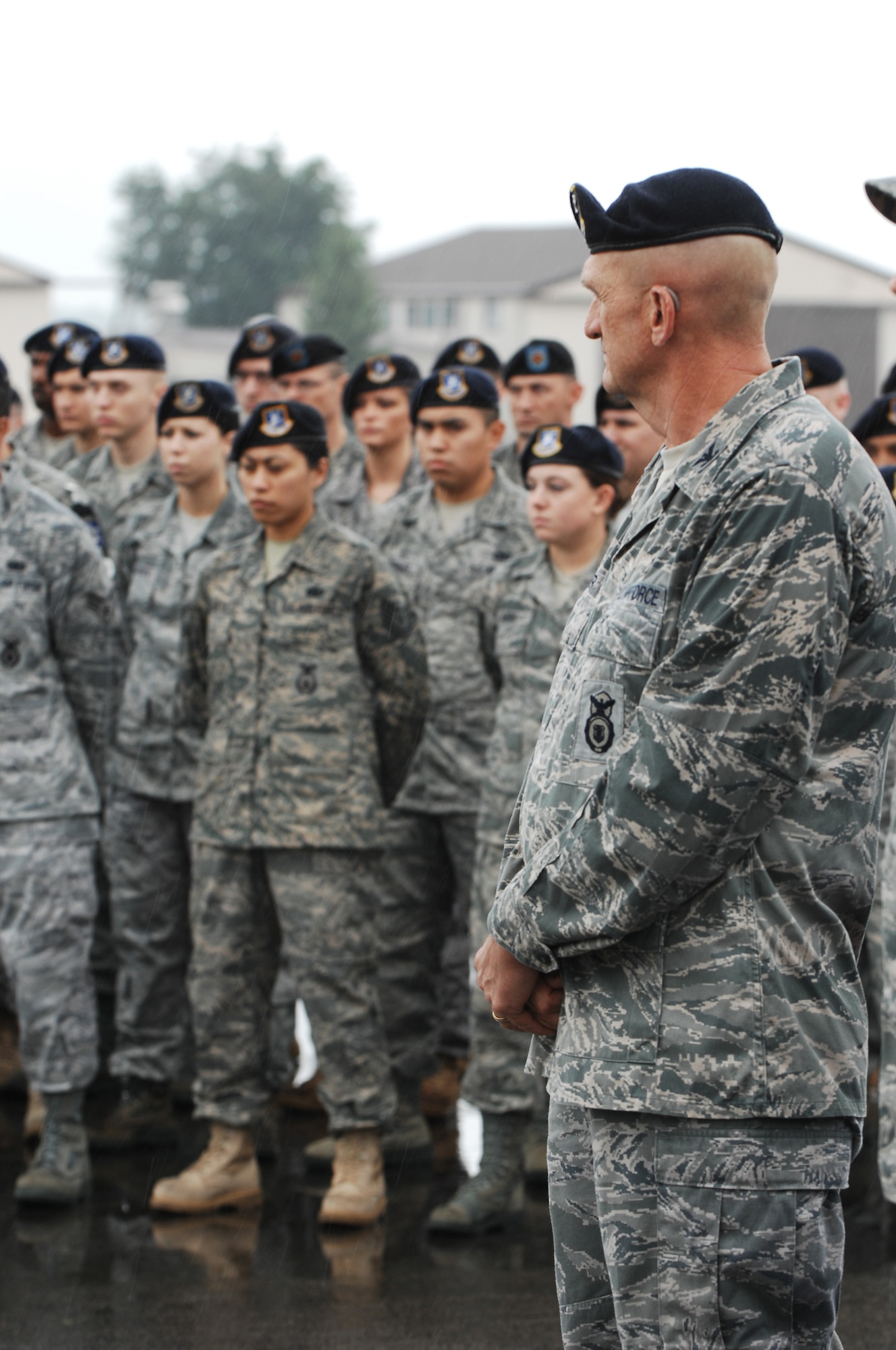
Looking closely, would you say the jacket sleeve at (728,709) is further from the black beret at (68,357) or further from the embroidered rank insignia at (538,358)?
the black beret at (68,357)

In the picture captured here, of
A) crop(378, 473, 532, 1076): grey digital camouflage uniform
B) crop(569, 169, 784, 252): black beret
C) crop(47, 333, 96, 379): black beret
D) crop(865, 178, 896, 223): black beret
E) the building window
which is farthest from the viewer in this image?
the building window

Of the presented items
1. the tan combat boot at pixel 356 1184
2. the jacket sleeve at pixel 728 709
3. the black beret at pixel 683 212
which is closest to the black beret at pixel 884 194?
the black beret at pixel 683 212

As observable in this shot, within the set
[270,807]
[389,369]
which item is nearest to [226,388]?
[389,369]

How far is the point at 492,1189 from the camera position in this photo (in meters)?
4.18

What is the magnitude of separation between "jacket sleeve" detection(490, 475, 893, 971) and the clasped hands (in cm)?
17

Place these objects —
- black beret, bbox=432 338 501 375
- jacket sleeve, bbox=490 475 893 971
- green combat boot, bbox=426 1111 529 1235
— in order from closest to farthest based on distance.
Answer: jacket sleeve, bbox=490 475 893 971
green combat boot, bbox=426 1111 529 1235
black beret, bbox=432 338 501 375

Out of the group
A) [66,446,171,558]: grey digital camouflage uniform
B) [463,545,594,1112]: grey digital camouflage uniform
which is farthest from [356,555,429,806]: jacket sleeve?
[66,446,171,558]: grey digital camouflage uniform

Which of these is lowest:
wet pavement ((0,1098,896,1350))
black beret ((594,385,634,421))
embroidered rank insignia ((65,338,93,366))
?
wet pavement ((0,1098,896,1350))

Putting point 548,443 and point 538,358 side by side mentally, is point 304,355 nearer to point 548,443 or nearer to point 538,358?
point 538,358

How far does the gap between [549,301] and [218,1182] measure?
31.3m

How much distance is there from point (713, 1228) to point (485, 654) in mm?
3189

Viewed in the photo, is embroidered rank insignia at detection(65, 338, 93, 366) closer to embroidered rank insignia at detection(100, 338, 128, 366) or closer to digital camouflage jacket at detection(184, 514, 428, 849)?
embroidered rank insignia at detection(100, 338, 128, 366)

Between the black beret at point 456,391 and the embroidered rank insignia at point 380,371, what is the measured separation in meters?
0.66

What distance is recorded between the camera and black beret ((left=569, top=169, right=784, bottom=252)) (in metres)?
1.83
